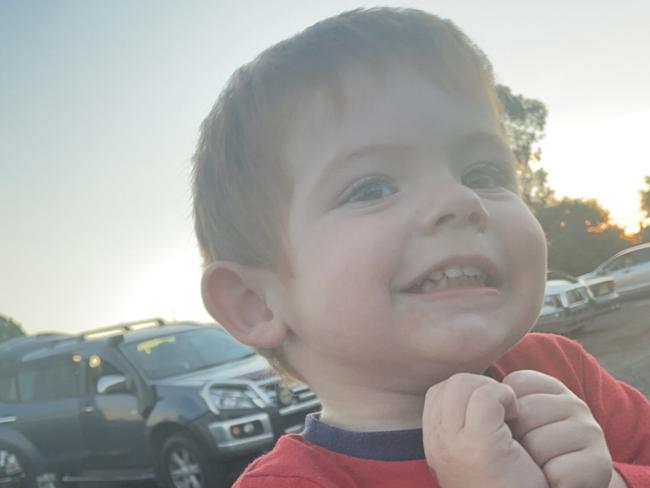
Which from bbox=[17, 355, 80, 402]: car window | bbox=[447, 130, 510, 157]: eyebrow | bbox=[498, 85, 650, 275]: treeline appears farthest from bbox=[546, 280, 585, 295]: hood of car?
bbox=[498, 85, 650, 275]: treeline

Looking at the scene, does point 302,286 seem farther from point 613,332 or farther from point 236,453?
point 613,332

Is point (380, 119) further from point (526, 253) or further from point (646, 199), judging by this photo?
point (646, 199)

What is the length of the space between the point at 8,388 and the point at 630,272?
1387cm

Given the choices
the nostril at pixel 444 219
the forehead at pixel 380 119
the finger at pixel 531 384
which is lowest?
the finger at pixel 531 384

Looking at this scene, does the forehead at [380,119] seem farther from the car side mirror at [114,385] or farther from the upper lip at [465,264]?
the car side mirror at [114,385]

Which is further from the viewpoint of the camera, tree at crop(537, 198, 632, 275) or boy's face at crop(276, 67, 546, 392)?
tree at crop(537, 198, 632, 275)

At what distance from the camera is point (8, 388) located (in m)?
8.96

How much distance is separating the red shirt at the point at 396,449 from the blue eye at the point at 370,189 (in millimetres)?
374

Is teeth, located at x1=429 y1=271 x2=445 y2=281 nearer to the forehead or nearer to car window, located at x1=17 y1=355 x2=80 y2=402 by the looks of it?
the forehead

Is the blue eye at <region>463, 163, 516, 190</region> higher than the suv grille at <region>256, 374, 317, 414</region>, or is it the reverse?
the blue eye at <region>463, 163, 516, 190</region>

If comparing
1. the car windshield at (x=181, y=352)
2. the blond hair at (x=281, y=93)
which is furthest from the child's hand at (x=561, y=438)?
the car windshield at (x=181, y=352)

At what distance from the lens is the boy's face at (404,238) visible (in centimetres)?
112

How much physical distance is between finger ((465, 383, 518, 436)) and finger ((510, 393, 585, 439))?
0.09 feet

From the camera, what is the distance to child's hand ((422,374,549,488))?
0.96 metres
